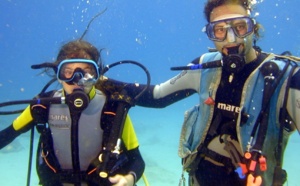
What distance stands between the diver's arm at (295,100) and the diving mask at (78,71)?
1.88 metres

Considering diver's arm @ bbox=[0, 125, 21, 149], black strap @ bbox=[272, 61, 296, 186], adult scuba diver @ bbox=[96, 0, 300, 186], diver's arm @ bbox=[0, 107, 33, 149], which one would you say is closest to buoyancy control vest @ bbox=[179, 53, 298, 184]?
adult scuba diver @ bbox=[96, 0, 300, 186]

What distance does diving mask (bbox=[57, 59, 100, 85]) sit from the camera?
3.03m

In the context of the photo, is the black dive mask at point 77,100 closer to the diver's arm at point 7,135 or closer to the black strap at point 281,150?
the diver's arm at point 7,135

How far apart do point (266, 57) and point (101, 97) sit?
184 centimetres

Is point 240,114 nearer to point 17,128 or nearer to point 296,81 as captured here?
point 296,81

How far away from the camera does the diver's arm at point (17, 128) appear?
3.27m

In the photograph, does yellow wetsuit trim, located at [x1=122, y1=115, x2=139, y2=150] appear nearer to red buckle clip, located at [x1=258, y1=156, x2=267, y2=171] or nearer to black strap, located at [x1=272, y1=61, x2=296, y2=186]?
red buckle clip, located at [x1=258, y1=156, x2=267, y2=171]

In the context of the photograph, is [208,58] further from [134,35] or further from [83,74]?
[134,35]

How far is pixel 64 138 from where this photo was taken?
331 cm

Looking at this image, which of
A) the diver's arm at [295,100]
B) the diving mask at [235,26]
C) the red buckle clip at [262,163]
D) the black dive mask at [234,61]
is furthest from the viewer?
the diving mask at [235,26]

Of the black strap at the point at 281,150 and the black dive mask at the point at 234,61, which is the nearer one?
the black strap at the point at 281,150

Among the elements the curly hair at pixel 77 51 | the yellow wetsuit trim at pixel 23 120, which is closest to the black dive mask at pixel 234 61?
the curly hair at pixel 77 51

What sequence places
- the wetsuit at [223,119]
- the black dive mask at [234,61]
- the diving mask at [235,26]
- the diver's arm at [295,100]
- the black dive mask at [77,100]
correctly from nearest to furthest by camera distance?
the diver's arm at [295,100]
the black dive mask at [77,100]
the black dive mask at [234,61]
the diving mask at [235,26]
the wetsuit at [223,119]

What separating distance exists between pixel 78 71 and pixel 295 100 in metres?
2.06
